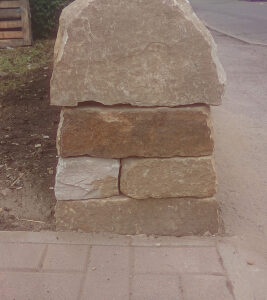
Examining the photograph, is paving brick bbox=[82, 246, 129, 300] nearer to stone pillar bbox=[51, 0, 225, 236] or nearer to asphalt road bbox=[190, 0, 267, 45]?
stone pillar bbox=[51, 0, 225, 236]

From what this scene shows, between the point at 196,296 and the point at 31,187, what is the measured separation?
5.24 ft

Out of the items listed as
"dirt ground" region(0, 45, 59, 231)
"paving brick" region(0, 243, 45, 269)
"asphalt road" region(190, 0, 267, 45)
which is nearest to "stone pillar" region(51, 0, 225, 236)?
"paving brick" region(0, 243, 45, 269)

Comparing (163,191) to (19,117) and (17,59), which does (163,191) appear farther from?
(17,59)

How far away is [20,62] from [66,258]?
5.45 meters

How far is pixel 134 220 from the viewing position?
2895 mm

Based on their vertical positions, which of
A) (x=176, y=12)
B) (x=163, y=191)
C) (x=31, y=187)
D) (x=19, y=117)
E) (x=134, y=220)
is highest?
(x=176, y=12)

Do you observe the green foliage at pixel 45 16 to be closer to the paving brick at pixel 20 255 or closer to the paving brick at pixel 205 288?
the paving brick at pixel 20 255

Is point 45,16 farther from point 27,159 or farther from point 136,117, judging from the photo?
point 136,117

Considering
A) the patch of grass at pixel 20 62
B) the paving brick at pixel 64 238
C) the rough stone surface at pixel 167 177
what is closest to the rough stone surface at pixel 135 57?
the rough stone surface at pixel 167 177

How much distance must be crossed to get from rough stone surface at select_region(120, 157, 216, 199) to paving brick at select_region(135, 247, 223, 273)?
33 centimetres

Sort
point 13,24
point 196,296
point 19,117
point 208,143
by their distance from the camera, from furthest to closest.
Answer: point 13,24, point 19,117, point 208,143, point 196,296

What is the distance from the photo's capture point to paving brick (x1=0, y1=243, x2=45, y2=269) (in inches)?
105

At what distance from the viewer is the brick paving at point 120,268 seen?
2.46m

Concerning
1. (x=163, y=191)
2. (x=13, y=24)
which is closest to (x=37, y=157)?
(x=163, y=191)
